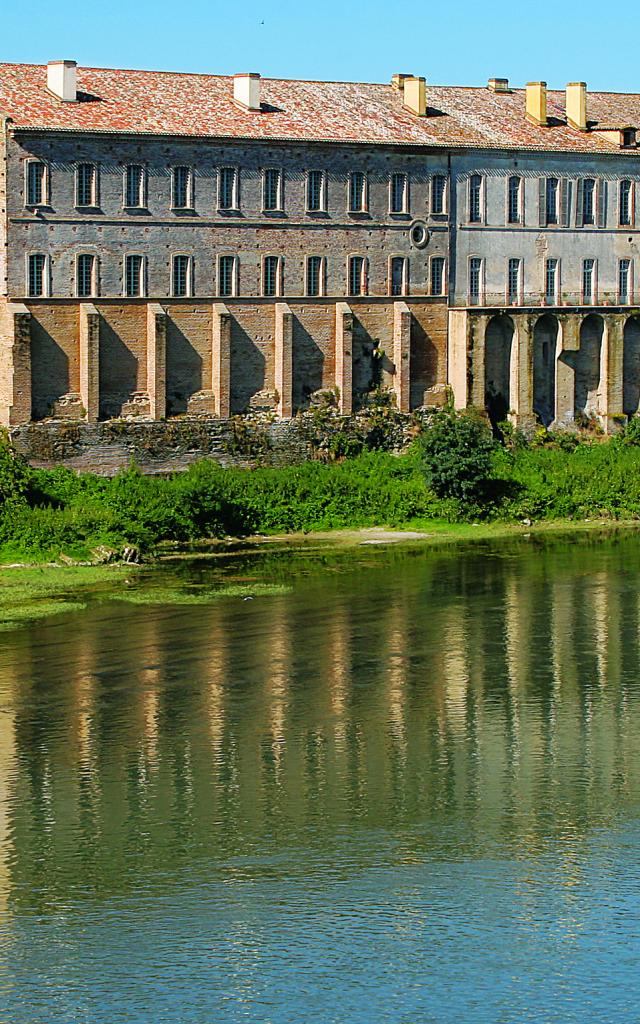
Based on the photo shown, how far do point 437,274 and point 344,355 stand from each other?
195 inches

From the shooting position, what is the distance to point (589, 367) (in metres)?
68.2

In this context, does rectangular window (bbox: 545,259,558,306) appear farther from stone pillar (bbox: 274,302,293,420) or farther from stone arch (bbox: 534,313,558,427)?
stone pillar (bbox: 274,302,293,420)

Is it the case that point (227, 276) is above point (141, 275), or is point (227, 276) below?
above

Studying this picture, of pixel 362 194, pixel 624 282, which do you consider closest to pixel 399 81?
pixel 362 194

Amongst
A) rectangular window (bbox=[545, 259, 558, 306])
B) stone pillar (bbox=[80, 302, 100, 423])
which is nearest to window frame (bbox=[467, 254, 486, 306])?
rectangular window (bbox=[545, 259, 558, 306])

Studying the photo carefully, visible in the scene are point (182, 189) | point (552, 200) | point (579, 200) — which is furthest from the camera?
point (579, 200)

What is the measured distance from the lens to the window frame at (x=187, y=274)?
59.1m

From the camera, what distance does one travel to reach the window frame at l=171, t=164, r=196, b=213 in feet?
193

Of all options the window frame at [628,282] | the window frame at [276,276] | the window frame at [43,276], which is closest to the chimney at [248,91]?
the window frame at [276,276]

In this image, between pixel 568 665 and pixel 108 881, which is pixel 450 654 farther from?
pixel 108 881

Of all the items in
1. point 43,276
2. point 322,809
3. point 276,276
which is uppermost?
point 276,276

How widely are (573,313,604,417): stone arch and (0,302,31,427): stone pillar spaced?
20.9 metres

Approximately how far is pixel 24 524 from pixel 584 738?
2121cm

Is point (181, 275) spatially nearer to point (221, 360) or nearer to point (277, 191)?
point (221, 360)
